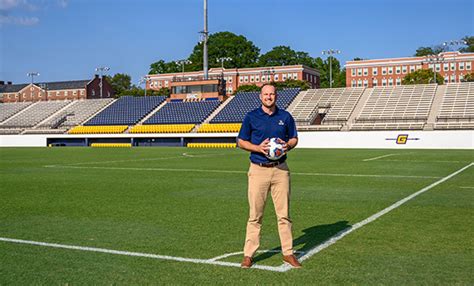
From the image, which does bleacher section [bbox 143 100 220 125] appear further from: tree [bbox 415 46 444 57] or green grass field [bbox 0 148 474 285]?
tree [bbox 415 46 444 57]

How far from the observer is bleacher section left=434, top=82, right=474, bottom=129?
1850 inches

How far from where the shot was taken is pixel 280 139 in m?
6.30

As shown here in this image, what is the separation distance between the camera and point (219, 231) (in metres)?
8.66

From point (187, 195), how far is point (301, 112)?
44.0 meters

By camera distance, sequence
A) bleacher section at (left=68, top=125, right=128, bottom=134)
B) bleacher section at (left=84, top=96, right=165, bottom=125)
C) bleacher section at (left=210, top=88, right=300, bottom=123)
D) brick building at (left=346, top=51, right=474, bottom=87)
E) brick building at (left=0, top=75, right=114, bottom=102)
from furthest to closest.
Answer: brick building at (left=0, top=75, right=114, bottom=102) < brick building at (left=346, top=51, right=474, bottom=87) < bleacher section at (left=84, top=96, right=165, bottom=125) < bleacher section at (left=68, top=125, right=128, bottom=134) < bleacher section at (left=210, top=88, right=300, bottom=123)

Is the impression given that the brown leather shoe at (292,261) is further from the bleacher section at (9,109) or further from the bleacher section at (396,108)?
the bleacher section at (9,109)

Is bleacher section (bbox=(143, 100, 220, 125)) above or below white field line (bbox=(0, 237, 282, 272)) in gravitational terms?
above

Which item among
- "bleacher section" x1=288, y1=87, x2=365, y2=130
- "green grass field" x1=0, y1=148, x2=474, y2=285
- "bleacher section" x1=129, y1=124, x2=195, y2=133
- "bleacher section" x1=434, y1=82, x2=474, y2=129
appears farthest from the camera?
"bleacher section" x1=129, y1=124, x2=195, y2=133

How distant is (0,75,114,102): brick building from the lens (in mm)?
129500

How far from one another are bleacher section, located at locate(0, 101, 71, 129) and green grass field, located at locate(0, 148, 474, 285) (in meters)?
54.4

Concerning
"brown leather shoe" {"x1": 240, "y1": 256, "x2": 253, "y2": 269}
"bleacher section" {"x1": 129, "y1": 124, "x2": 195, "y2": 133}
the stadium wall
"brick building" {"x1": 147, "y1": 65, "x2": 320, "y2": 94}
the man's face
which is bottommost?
the stadium wall

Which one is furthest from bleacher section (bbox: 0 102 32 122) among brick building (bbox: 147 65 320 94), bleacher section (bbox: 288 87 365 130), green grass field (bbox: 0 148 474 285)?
green grass field (bbox: 0 148 474 285)

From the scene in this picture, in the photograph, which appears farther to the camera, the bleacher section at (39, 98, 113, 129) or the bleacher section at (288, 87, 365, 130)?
the bleacher section at (39, 98, 113, 129)

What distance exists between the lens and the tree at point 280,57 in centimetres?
14276
